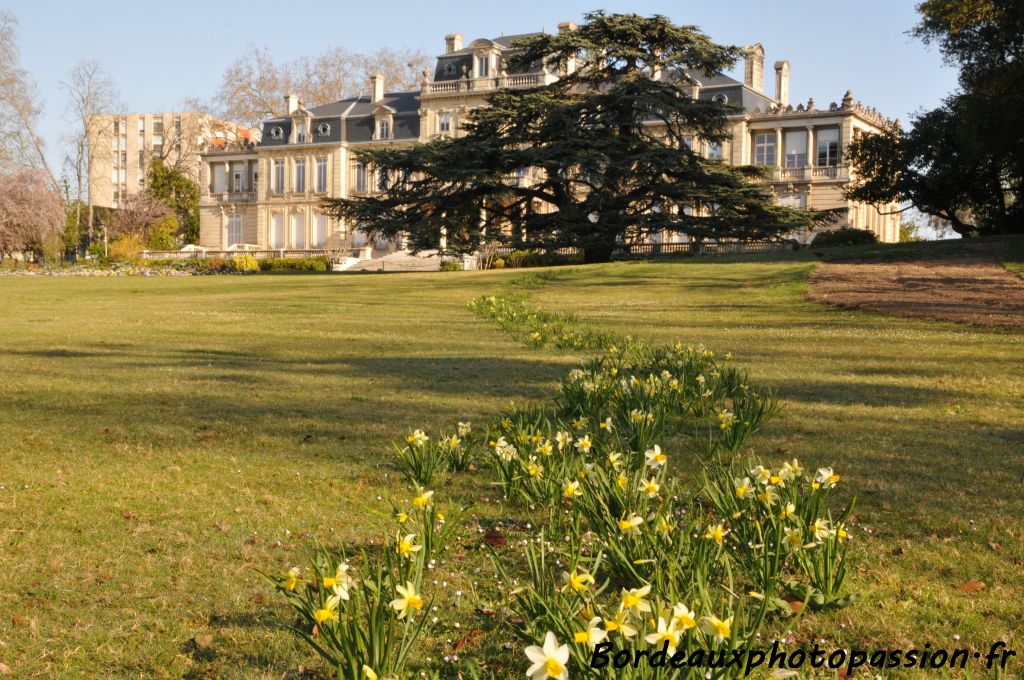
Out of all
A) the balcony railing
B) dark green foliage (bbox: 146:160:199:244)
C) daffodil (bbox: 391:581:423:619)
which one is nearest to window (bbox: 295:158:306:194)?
the balcony railing

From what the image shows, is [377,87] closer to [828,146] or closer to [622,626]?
[828,146]

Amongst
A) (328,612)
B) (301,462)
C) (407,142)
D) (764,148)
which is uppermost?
(407,142)

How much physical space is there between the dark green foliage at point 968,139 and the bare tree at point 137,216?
178ft

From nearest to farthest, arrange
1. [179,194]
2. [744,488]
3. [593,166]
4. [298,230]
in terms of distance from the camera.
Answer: [744,488] < [593,166] < [298,230] < [179,194]

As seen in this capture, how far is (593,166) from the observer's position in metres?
35.0

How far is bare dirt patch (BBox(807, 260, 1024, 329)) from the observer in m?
15.3

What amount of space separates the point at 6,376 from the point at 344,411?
398 centimetres

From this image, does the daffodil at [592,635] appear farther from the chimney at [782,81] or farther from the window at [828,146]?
the chimney at [782,81]

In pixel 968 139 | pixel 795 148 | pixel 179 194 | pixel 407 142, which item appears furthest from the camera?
pixel 179 194

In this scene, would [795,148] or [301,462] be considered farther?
[795,148]

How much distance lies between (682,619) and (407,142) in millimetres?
65092

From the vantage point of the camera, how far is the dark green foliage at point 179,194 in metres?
76.1

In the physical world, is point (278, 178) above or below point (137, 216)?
above

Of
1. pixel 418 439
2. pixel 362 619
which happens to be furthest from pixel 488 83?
pixel 362 619
